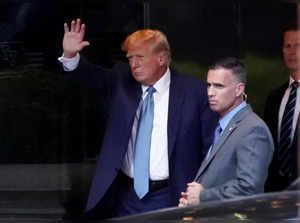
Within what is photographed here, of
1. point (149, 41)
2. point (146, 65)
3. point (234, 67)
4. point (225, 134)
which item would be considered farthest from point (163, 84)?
point (225, 134)

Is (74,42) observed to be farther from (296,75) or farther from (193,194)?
(296,75)

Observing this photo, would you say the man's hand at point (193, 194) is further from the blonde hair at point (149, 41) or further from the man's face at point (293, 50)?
the man's face at point (293, 50)

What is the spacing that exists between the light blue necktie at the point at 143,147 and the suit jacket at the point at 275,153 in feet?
3.67

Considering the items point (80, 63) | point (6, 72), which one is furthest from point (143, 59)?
point (6, 72)

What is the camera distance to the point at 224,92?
5301mm

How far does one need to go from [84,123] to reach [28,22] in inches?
42.8

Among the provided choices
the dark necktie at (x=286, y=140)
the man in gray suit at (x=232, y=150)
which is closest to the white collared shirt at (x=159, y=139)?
the man in gray suit at (x=232, y=150)

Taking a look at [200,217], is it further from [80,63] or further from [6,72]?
[6,72]

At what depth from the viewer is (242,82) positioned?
536 cm

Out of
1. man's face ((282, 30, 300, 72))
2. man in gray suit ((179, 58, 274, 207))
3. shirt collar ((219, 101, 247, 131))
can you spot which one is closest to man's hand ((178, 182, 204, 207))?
man in gray suit ((179, 58, 274, 207))

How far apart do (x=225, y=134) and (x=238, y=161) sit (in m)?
0.20

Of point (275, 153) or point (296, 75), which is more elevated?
point (296, 75)

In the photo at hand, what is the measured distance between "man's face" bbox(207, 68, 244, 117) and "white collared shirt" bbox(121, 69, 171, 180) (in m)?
0.63

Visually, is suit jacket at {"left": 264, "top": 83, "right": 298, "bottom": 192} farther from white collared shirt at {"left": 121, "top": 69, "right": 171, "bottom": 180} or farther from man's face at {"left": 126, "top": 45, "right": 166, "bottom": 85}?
man's face at {"left": 126, "top": 45, "right": 166, "bottom": 85}
